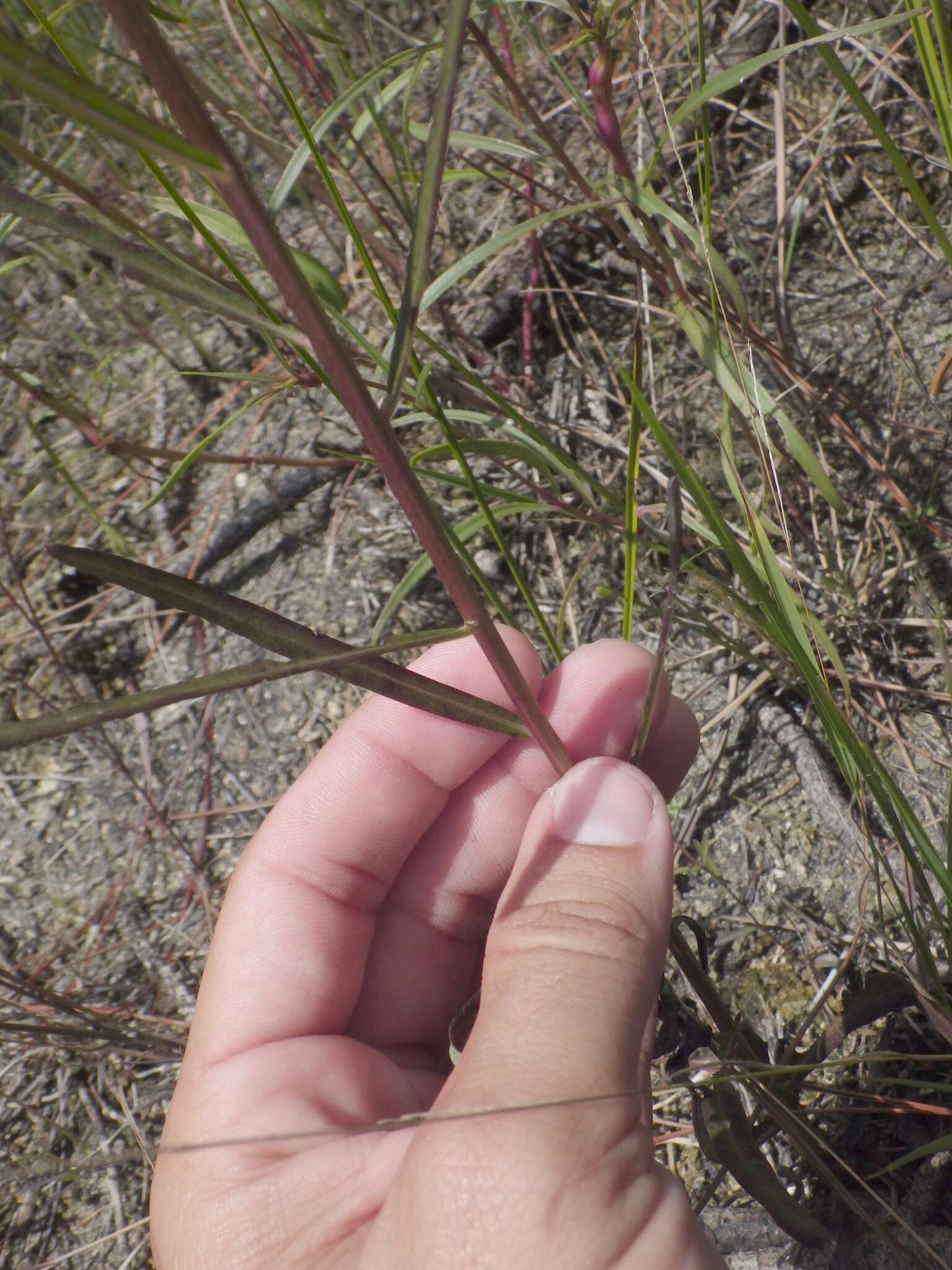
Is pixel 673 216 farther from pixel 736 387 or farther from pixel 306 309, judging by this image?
pixel 306 309

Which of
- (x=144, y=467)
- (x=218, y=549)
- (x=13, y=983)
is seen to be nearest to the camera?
(x=13, y=983)

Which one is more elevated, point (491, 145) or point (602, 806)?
point (491, 145)

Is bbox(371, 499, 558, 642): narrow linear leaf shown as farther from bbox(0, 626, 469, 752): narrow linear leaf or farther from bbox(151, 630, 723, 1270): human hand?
bbox(0, 626, 469, 752): narrow linear leaf

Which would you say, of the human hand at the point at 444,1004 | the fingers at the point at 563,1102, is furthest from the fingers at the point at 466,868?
the fingers at the point at 563,1102

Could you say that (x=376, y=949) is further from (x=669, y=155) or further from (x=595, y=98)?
(x=669, y=155)

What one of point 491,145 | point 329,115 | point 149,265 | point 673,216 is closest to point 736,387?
point 673,216

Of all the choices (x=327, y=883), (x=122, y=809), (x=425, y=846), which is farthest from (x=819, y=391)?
(x=122, y=809)

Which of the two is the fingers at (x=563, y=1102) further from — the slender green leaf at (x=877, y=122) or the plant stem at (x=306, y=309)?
the slender green leaf at (x=877, y=122)

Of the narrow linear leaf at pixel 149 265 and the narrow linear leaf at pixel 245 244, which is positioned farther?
the narrow linear leaf at pixel 245 244
